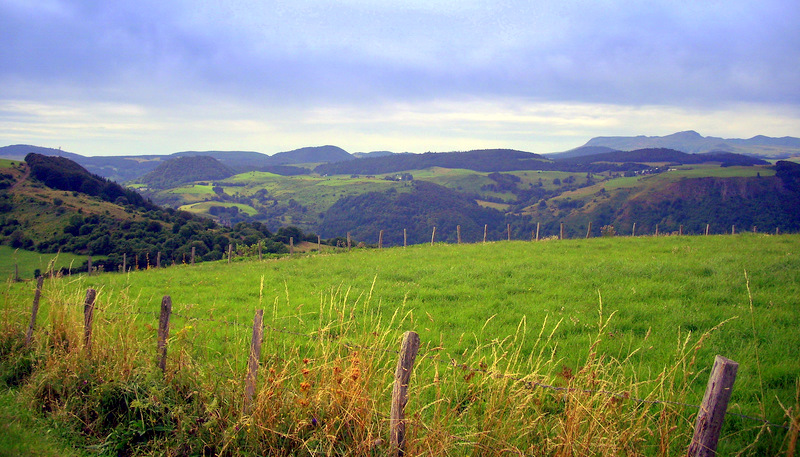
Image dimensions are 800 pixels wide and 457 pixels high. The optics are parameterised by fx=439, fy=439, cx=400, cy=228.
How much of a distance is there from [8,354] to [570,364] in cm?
867

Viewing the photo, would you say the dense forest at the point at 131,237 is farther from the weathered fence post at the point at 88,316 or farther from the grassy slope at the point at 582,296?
the weathered fence post at the point at 88,316

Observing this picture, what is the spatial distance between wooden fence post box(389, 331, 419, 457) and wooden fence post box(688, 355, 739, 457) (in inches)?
82.6

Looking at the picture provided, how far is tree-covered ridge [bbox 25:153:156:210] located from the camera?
8938cm

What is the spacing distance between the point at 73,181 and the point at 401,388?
4449 inches

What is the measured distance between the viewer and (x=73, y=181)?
92562mm

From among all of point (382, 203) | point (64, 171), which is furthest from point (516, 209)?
point (64, 171)

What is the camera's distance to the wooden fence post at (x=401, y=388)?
3600 mm

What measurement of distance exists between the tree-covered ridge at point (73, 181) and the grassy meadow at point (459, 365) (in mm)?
94929

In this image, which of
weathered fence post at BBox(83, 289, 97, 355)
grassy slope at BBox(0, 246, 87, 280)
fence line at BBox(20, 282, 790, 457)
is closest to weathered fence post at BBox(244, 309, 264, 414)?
fence line at BBox(20, 282, 790, 457)

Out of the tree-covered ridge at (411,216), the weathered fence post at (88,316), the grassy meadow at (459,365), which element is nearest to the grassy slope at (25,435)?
the grassy meadow at (459,365)

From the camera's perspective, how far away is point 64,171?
3625 inches

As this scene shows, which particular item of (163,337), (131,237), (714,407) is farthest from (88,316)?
(131,237)

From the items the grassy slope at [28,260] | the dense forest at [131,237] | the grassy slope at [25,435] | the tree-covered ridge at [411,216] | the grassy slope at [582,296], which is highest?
the grassy slope at [25,435]

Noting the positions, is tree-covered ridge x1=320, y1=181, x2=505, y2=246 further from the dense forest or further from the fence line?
the fence line
